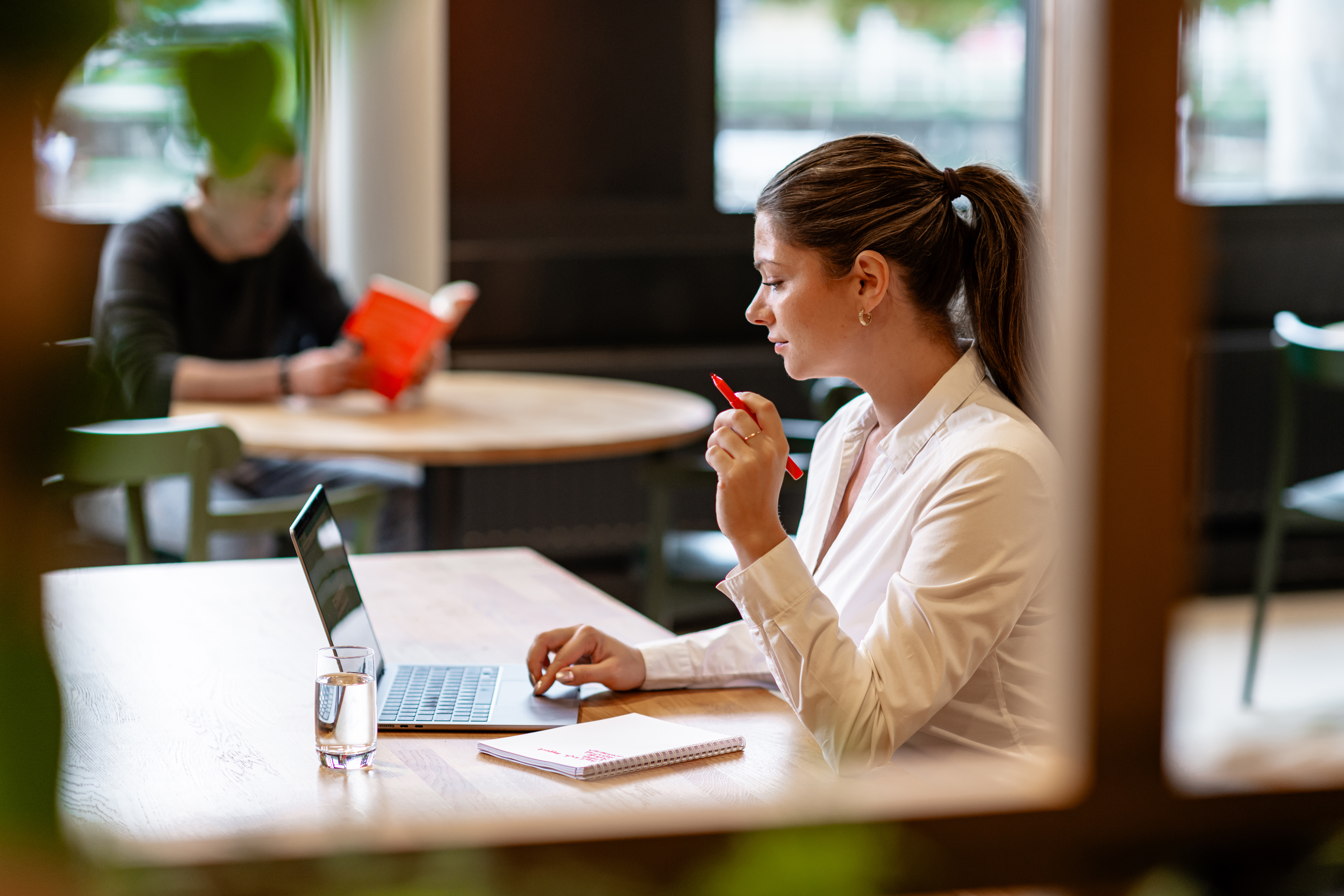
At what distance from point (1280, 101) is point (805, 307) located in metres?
4.04

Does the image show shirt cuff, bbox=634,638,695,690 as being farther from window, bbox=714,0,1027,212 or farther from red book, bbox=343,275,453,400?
window, bbox=714,0,1027,212

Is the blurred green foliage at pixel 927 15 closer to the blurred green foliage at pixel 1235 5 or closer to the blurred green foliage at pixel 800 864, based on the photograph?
the blurred green foliage at pixel 1235 5

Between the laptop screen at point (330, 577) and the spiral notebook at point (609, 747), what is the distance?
0.58ft

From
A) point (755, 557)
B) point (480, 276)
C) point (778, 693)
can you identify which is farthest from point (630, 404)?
point (755, 557)

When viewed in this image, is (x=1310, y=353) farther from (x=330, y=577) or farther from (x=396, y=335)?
(x=330, y=577)

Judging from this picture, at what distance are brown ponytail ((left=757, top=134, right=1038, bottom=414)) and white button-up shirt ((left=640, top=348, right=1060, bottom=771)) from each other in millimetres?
45

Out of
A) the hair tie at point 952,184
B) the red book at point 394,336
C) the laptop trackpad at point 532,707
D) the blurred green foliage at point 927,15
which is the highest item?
the blurred green foliage at point 927,15

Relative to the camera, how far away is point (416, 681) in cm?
149

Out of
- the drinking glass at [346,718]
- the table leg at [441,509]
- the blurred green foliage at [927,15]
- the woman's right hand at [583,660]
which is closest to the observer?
the drinking glass at [346,718]

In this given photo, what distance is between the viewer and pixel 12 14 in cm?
30

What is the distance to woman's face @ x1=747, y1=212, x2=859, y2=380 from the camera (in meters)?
1.54

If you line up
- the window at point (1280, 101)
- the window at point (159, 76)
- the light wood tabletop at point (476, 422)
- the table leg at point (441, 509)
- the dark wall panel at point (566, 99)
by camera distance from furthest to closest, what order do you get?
the window at point (1280, 101), the dark wall panel at point (566, 99), the table leg at point (441, 509), the light wood tabletop at point (476, 422), the window at point (159, 76)

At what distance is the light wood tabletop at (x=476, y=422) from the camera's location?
277cm

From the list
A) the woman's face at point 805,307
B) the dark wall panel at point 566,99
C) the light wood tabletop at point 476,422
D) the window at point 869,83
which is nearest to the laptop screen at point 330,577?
the woman's face at point 805,307
